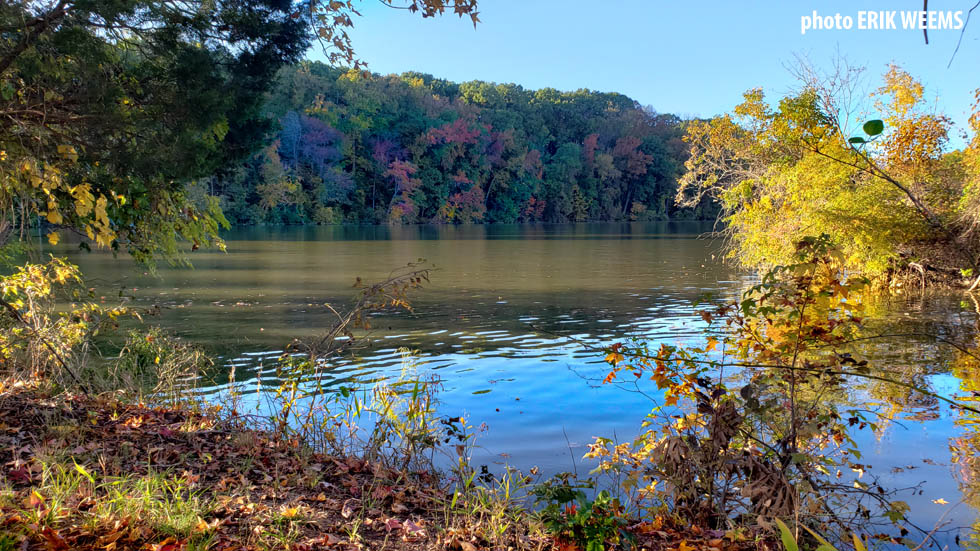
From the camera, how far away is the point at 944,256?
19547mm

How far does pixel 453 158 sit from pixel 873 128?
261ft

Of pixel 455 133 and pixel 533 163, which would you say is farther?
pixel 533 163

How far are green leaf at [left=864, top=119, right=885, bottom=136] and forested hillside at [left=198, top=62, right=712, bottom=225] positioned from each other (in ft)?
187

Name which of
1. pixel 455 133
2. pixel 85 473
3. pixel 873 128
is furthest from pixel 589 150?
pixel 873 128

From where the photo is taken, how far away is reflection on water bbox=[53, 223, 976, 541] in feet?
25.3

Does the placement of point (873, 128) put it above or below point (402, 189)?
below

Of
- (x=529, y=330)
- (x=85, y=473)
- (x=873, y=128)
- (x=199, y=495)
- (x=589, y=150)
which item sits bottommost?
(x=529, y=330)

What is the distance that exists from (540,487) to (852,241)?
57.2 feet

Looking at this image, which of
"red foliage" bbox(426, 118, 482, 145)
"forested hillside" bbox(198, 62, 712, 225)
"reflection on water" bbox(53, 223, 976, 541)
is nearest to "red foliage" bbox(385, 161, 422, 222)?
"forested hillside" bbox(198, 62, 712, 225)

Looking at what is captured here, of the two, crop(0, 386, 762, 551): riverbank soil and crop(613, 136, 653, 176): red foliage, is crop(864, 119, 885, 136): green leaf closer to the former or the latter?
crop(0, 386, 762, 551): riverbank soil

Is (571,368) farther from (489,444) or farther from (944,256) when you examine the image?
(944,256)

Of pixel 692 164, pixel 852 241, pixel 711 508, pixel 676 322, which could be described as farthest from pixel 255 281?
pixel 711 508

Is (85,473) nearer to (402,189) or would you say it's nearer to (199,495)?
(199,495)

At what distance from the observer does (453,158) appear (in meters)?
80.5
